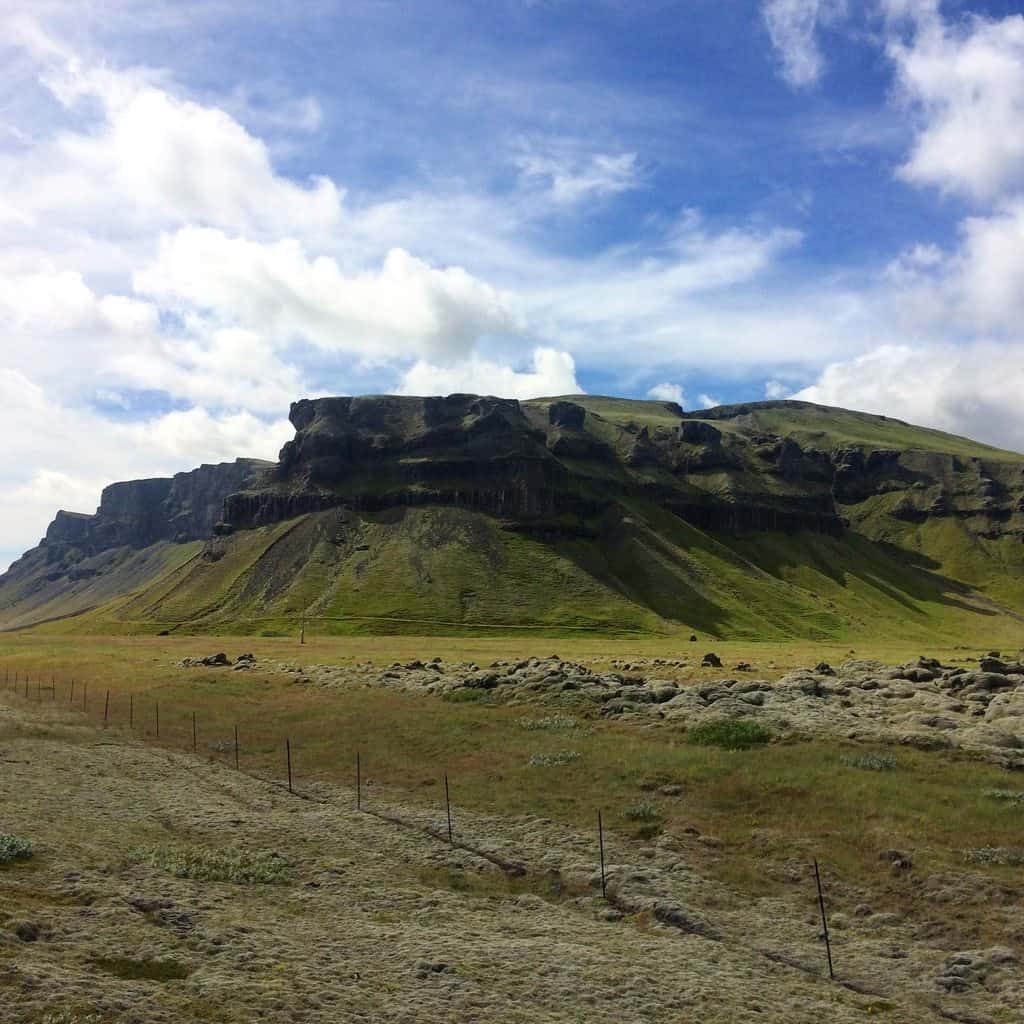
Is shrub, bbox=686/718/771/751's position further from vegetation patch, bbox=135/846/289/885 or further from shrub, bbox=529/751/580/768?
vegetation patch, bbox=135/846/289/885

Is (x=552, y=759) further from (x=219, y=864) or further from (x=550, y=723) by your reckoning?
(x=219, y=864)

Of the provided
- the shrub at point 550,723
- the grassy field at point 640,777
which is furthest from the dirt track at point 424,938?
the shrub at point 550,723

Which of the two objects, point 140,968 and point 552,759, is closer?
point 140,968

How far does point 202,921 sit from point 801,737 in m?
30.3

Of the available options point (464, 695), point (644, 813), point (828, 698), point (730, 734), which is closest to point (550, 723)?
point (730, 734)

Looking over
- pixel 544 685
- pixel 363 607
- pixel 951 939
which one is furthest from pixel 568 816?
pixel 363 607

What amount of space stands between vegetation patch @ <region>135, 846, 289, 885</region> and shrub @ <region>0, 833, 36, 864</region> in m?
3.08

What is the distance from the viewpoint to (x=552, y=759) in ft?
128

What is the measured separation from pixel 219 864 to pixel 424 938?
334 inches

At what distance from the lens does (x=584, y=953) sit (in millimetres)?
19234

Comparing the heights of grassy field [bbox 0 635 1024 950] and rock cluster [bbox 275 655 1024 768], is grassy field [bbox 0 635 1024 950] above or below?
below

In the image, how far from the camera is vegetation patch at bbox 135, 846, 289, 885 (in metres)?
24.0

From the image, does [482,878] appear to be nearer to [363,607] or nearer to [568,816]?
[568,816]

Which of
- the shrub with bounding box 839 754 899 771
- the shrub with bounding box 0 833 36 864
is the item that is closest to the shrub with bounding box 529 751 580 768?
the shrub with bounding box 839 754 899 771
